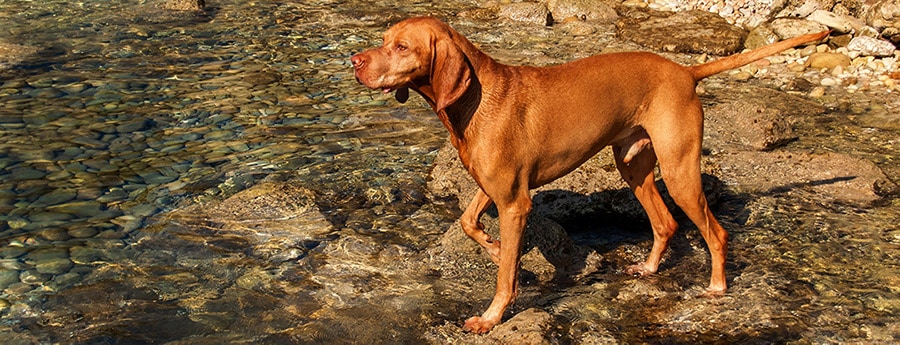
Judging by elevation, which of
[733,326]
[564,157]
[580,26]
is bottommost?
[580,26]

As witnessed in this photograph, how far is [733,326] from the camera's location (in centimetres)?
576

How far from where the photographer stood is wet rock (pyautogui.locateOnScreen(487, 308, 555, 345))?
5543mm

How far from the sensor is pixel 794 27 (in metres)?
13.2

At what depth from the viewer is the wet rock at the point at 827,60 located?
12.1 m

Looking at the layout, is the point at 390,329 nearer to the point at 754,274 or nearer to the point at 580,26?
the point at 754,274

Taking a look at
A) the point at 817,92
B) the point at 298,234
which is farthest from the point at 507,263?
the point at 817,92

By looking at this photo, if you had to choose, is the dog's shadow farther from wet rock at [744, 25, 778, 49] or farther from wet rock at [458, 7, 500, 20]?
wet rock at [458, 7, 500, 20]

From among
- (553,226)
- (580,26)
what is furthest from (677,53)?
(553,226)

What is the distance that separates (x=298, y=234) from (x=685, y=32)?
8.16 metres

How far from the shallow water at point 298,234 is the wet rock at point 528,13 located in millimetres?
3699

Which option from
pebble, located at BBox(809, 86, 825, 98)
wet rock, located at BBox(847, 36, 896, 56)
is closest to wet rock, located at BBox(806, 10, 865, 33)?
wet rock, located at BBox(847, 36, 896, 56)

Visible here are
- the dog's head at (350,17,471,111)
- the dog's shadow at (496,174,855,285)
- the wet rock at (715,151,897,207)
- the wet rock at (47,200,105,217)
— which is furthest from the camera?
the wet rock at (715,151,897,207)

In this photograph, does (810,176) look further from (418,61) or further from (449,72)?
(418,61)

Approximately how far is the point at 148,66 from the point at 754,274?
8673 millimetres
